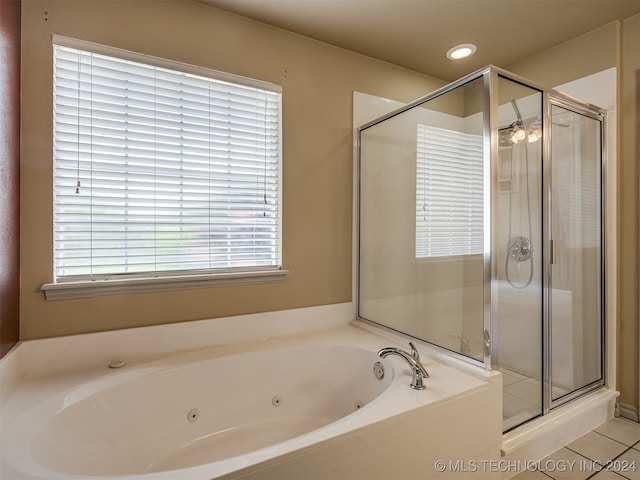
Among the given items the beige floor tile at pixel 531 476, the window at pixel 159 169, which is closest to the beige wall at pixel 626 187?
the beige floor tile at pixel 531 476

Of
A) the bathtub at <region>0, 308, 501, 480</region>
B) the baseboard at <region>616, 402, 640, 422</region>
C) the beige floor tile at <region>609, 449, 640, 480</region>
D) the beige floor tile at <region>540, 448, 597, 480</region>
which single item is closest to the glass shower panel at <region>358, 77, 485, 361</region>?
the bathtub at <region>0, 308, 501, 480</region>

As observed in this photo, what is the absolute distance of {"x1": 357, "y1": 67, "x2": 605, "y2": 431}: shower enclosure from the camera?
1.59 m

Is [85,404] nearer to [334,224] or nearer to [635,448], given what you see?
[334,224]

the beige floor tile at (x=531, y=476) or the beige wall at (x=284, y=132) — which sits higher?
the beige wall at (x=284, y=132)

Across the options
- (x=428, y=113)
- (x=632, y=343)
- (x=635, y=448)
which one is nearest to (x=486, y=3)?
(x=428, y=113)

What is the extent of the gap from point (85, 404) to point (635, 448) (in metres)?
2.69

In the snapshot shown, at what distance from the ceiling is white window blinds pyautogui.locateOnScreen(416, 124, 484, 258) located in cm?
65

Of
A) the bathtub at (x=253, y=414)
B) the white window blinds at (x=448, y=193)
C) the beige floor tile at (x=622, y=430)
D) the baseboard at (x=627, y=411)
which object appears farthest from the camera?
the baseboard at (x=627, y=411)

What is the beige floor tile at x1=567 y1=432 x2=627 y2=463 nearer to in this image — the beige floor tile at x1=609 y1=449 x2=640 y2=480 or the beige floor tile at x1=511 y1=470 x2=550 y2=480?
the beige floor tile at x1=609 y1=449 x2=640 y2=480

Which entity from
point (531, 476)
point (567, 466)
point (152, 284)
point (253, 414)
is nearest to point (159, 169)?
point (152, 284)

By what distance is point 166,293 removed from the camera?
181 cm

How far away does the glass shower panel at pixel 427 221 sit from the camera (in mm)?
1702

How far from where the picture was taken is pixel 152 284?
176cm

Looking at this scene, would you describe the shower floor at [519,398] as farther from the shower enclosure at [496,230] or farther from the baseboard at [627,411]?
the baseboard at [627,411]
